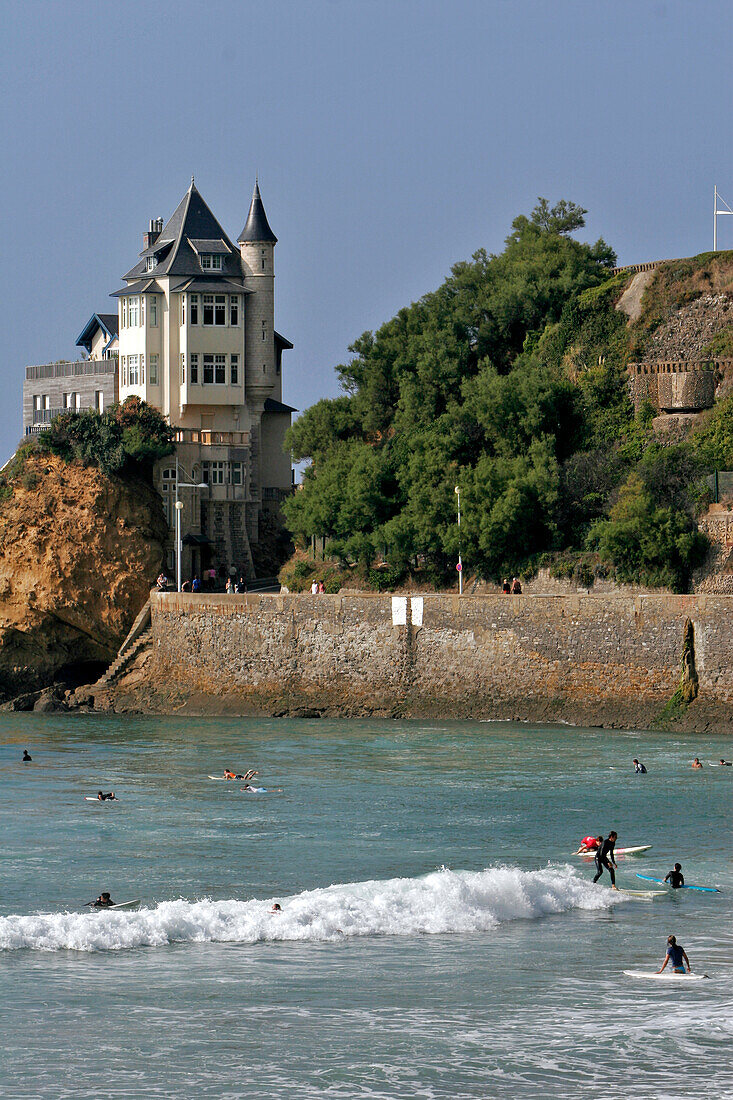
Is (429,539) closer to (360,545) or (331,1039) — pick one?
(360,545)

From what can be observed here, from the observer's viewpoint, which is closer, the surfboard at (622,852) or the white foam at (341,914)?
the white foam at (341,914)

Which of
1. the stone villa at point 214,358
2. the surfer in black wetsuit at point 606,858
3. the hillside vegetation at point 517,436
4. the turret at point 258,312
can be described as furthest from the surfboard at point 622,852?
the turret at point 258,312

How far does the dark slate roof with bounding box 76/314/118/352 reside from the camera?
65.9 meters

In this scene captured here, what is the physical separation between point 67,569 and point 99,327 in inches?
748

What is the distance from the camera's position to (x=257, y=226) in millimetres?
61250

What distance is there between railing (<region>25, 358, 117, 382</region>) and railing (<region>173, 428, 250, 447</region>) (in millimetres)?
5922

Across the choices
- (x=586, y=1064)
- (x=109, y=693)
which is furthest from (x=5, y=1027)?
(x=109, y=693)

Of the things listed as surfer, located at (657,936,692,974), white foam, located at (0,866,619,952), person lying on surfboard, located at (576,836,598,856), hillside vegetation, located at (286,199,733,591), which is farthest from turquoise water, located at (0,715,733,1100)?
hillside vegetation, located at (286,199,733,591)

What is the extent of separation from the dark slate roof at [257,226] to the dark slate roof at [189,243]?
2.89 ft

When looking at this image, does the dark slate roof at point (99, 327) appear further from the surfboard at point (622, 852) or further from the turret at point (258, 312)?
the surfboard at point (622, 852)

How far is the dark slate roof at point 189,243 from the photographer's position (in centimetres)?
6053

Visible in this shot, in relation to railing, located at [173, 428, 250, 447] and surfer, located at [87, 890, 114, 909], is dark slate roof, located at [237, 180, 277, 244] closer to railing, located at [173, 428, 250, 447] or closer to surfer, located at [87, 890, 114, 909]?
railing, located at [173, 428, 250, 447]

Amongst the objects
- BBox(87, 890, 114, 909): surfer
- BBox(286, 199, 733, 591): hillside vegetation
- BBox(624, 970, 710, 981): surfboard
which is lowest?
BBox(624, 970, 710, 981): surfboard

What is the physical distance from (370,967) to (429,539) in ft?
94.1
